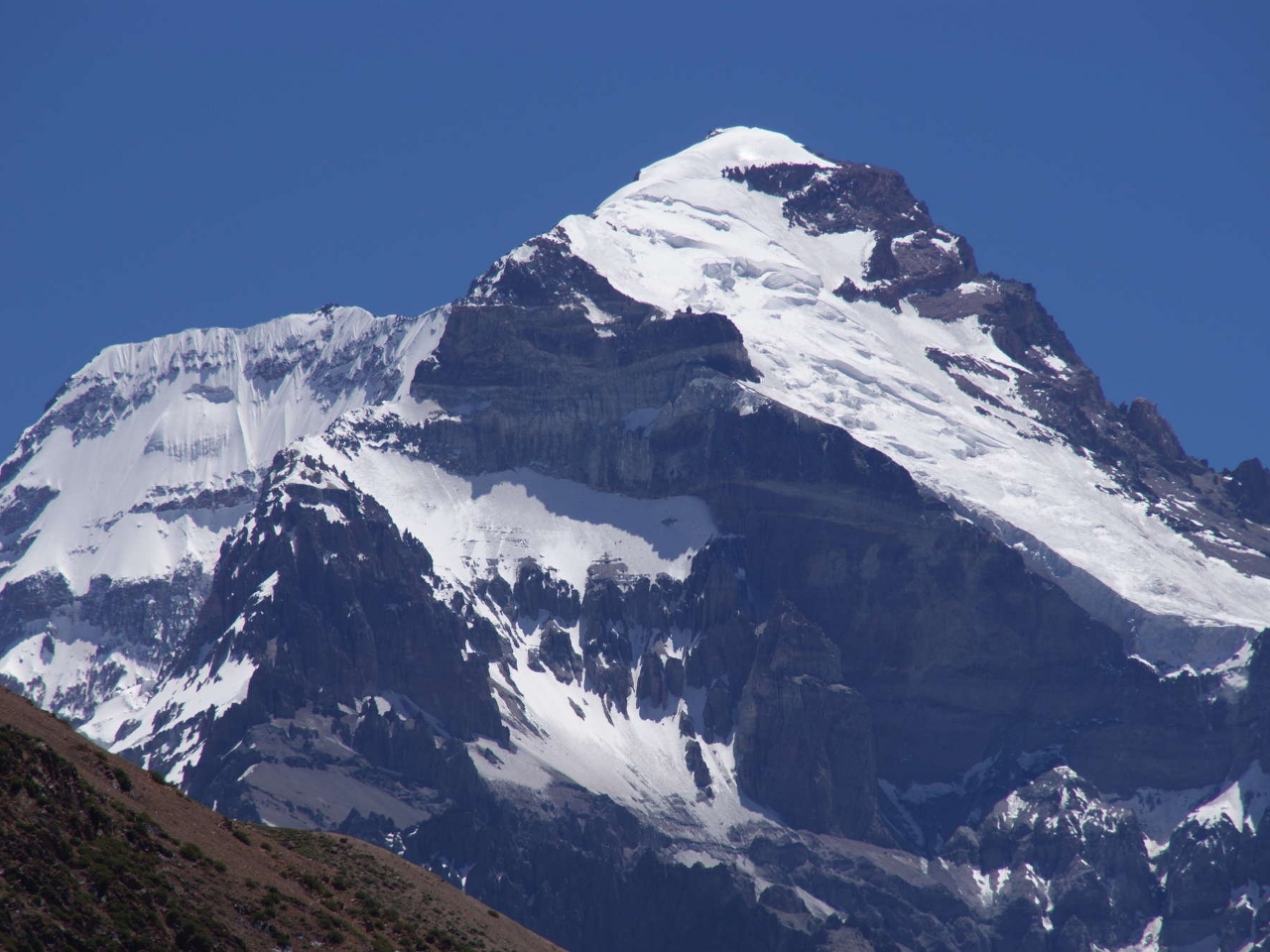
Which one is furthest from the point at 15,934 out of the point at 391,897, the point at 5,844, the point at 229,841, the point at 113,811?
the point at 391,897

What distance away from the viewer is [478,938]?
134 meters

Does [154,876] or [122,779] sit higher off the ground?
[122,779]

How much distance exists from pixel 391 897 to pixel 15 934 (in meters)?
35.0

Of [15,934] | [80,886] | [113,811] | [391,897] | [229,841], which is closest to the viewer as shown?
[15,934]

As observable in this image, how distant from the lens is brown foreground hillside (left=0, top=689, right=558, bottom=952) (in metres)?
105

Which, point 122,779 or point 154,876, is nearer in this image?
point 154,876

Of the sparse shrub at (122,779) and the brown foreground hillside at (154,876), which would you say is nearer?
the brown foreground hillside at (154,876)

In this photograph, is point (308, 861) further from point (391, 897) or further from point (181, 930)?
point (181, 930)

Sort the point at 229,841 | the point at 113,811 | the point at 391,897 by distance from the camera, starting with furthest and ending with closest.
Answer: the point at 391,897, the point at 229,841, the point at 113,811

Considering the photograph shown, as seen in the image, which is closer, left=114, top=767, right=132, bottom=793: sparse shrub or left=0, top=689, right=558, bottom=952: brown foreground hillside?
left=0, top=689, right=558, bottom=952: brown foreground hillside

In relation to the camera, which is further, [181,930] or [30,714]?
[30,714]

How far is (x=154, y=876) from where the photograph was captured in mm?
112125

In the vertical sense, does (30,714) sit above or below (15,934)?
above

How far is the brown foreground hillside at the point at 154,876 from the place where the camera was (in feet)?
343
